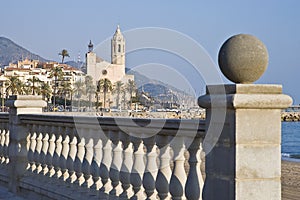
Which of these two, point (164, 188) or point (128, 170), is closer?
point (164, 188)

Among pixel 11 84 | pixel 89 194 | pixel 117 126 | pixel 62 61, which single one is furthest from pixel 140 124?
pixel 62 61

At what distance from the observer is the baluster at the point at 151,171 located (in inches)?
189

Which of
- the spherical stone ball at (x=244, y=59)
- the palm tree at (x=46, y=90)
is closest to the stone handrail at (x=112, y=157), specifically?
the spherical stone ball at (x=244, y=59)

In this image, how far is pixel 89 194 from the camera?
579cm

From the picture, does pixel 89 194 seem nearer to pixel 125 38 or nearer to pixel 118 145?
pixel 118 145

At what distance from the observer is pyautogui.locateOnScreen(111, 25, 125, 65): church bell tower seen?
7.22 meters

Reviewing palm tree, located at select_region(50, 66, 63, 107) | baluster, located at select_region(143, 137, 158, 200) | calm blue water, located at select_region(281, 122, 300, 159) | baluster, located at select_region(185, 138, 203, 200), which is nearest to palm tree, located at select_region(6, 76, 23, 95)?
palm tree, located at select_region(50, 66, 63, 107)

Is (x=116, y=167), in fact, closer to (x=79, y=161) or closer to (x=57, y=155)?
(x=79, y=161)

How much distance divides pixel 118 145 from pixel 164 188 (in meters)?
0.98

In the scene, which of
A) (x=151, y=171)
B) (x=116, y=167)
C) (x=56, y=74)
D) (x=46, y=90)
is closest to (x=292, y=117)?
(x=56, y=74)

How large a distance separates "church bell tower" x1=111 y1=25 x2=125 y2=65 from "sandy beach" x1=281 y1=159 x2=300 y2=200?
4.59 meters

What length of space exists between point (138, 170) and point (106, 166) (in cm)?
65

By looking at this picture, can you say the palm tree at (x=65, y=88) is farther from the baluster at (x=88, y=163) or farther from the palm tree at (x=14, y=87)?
the baluster at (x=88, y=163)

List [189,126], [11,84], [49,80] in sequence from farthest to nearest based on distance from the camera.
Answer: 1. [49,80]
2. [11,84]
3. [189,126]
